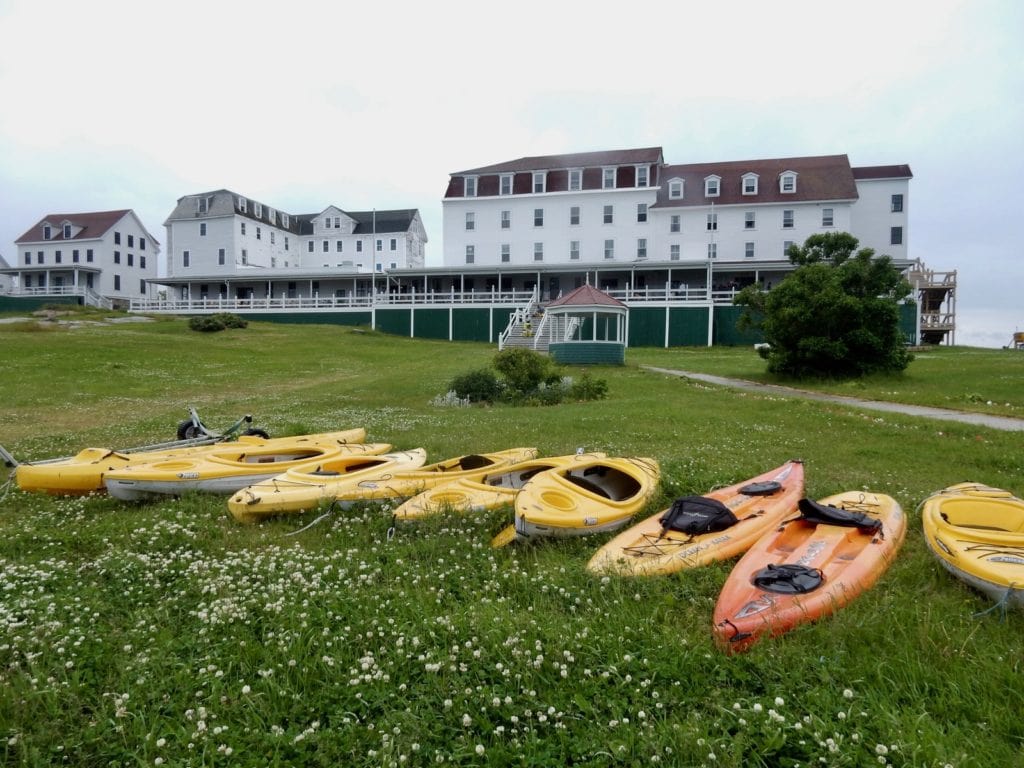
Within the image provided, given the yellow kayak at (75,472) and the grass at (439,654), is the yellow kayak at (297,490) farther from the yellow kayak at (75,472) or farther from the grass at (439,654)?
the yellow kayak at (75,472)

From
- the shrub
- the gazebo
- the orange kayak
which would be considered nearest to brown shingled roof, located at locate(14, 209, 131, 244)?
the gazebo

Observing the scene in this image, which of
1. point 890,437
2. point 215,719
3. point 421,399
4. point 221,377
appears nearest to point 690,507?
point 215,719

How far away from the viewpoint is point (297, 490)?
7.03 meters

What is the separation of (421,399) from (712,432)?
9.32 m

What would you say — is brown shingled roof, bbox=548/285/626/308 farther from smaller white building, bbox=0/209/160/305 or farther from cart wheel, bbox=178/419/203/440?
smaller white building, bbox=0/209/160/305

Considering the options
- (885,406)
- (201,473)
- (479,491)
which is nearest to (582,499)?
(479,491)

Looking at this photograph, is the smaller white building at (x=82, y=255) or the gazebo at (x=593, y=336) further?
the smaller white building at (x=82, y=255)

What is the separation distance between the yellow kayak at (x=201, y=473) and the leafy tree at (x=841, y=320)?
16.9 m

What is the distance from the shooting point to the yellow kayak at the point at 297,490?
6.71m

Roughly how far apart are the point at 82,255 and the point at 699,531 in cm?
7413

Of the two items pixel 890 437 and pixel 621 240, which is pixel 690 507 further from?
pixel 621 240

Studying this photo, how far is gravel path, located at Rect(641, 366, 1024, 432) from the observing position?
483 inches

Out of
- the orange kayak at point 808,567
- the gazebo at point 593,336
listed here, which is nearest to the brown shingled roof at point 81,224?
the gazebo at point 593,336

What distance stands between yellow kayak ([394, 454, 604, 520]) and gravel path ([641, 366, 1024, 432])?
9.25 meters
